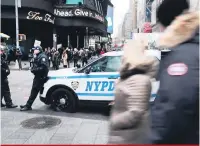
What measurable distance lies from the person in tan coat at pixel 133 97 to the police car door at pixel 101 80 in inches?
207

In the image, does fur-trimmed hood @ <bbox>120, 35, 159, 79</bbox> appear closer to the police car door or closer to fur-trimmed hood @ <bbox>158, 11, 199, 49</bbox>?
fur-trimmed hood @ <bbox>158, 11, 199, 49</bbox>

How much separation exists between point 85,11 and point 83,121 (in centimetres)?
3036

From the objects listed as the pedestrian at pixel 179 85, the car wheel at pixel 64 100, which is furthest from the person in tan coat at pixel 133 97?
the car wheel at pixel 64 100

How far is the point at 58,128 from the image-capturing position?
20.7 ft

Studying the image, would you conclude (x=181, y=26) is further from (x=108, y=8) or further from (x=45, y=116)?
(x=108, y=8)

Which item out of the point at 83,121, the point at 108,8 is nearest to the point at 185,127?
the point at 83,121

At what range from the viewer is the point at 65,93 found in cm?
773

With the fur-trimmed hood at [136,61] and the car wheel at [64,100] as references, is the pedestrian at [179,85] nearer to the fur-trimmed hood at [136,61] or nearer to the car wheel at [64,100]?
the fur-trimmed hood at [136,61]

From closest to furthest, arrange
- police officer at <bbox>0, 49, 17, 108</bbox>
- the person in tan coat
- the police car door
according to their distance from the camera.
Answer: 1. the person in tan coat
2. the police car door
3. police officer at <bbox>0, 49, 17, 108</bbox>

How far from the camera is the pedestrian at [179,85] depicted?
1.47m

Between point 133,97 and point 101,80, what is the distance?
5.51 meters

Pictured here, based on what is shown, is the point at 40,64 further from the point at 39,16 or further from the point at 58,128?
the point at 39,16

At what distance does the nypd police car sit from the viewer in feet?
24.1

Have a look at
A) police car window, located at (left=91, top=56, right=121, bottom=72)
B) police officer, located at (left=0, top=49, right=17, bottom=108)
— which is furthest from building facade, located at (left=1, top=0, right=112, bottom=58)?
police car window, located at (left=91, top=56, right=121, bottom=72)
